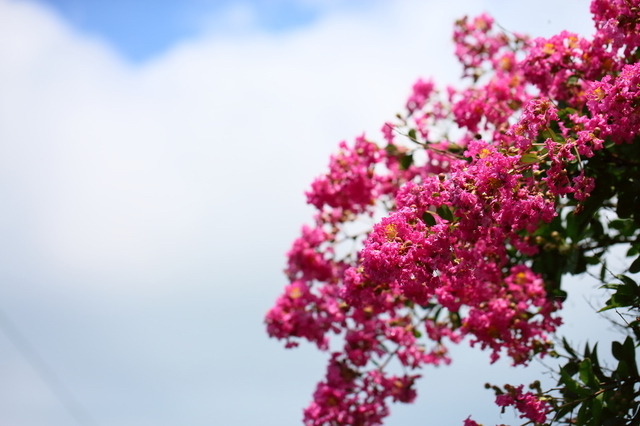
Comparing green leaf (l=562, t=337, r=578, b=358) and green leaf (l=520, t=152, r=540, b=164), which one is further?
green leaf (l=562, t=337, r=578, b=358)

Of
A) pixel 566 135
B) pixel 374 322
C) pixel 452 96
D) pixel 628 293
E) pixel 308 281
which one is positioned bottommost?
pixel 628 293

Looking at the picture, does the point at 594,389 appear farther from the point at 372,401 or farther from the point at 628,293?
the point at 372,401

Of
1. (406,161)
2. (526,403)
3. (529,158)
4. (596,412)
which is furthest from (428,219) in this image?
(406,161)

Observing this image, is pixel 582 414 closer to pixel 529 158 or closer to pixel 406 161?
pixel 529 158

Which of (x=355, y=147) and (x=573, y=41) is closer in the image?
(x=573, y=41)

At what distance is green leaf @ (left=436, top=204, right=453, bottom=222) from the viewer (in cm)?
251

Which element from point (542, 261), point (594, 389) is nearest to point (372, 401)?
point (542, 261)

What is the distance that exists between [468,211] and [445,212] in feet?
0.52

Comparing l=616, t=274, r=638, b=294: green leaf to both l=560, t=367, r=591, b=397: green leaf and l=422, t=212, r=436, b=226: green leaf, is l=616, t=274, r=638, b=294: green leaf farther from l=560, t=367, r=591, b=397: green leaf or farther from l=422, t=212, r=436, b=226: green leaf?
l=422, t=212, r=436, b=226: green leaf

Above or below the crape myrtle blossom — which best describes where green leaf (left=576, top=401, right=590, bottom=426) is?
below

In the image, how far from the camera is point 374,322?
4246 mm

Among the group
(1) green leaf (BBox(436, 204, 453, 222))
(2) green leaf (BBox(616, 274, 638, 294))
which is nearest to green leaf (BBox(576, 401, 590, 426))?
(2) green leaf (BBox(616, 274, 638, 294))

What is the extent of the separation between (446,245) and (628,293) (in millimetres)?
816

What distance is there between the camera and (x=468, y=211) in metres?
2.37
